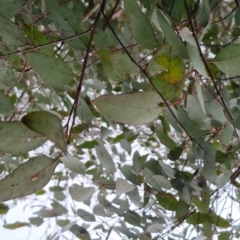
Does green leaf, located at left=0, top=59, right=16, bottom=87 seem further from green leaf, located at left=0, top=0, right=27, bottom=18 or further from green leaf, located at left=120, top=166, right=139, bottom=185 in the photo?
green leaf, located at left=120, top=166, right=139, bottom=185

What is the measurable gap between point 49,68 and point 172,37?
108mm

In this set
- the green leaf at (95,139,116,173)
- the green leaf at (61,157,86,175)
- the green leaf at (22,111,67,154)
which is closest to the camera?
the green leaf at (22,111,67,154)

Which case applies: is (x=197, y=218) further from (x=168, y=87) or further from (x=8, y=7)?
(x=8, y=7)

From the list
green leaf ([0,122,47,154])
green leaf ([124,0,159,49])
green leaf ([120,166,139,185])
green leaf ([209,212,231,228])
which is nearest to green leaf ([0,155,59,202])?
green leaf ([0,122,47,154])

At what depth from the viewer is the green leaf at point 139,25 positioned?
0.33m

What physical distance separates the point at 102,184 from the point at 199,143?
129 millimetres

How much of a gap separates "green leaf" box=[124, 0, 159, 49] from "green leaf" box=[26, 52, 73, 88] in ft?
0.22

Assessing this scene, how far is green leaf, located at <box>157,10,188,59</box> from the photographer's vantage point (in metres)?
0.29

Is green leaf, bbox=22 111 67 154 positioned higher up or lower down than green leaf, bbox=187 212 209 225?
lower down

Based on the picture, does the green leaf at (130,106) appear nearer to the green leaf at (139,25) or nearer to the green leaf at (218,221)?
the green leaf at (139,25)

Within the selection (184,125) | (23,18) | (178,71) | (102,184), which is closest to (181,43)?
(178,71)

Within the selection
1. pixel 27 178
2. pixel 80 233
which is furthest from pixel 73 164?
pixel 80 233

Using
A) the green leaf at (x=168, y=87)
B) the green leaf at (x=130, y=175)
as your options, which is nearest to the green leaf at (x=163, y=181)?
the green leaf at (x=130, y=175)

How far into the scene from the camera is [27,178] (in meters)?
0.33
